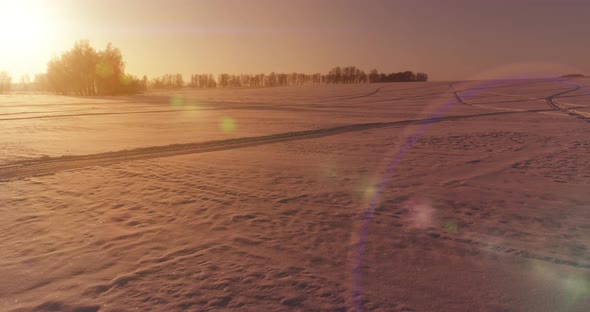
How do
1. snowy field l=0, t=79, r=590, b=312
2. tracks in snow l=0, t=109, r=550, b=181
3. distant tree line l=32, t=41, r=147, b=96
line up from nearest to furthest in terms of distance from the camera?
snowy field l=0, t=79, r=590, b=312
tracks in snow l=0, t=109, r=550, b=181
distant tree line l=32, t=41, r=147, b=96

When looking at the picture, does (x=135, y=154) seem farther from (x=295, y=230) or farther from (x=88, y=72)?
(x=88, y=72)

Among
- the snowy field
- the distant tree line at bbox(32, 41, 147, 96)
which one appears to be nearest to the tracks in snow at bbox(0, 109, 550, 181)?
the snowy field

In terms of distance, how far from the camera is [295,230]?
5.17 metres

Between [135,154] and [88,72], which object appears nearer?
[135,154]

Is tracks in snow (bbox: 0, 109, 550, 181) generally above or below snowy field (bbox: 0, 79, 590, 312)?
above

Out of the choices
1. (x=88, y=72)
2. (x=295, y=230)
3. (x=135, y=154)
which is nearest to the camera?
(x=295, y=230)

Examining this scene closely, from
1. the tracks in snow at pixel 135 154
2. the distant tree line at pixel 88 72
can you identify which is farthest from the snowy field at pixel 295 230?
the distant tree line at pixel 88 72

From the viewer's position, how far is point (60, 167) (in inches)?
357

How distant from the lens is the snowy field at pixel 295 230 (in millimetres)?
3629

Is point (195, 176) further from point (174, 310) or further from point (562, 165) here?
point (562, 165)

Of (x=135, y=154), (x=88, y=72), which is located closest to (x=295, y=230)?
(x=135, y=154)

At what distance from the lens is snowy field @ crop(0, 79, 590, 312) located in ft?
11.9

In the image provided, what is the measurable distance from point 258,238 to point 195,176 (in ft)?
12.0

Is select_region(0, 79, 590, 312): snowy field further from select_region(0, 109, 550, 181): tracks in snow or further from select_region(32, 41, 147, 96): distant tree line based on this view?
select_region(32, 41, 147, 96): distant tree line
